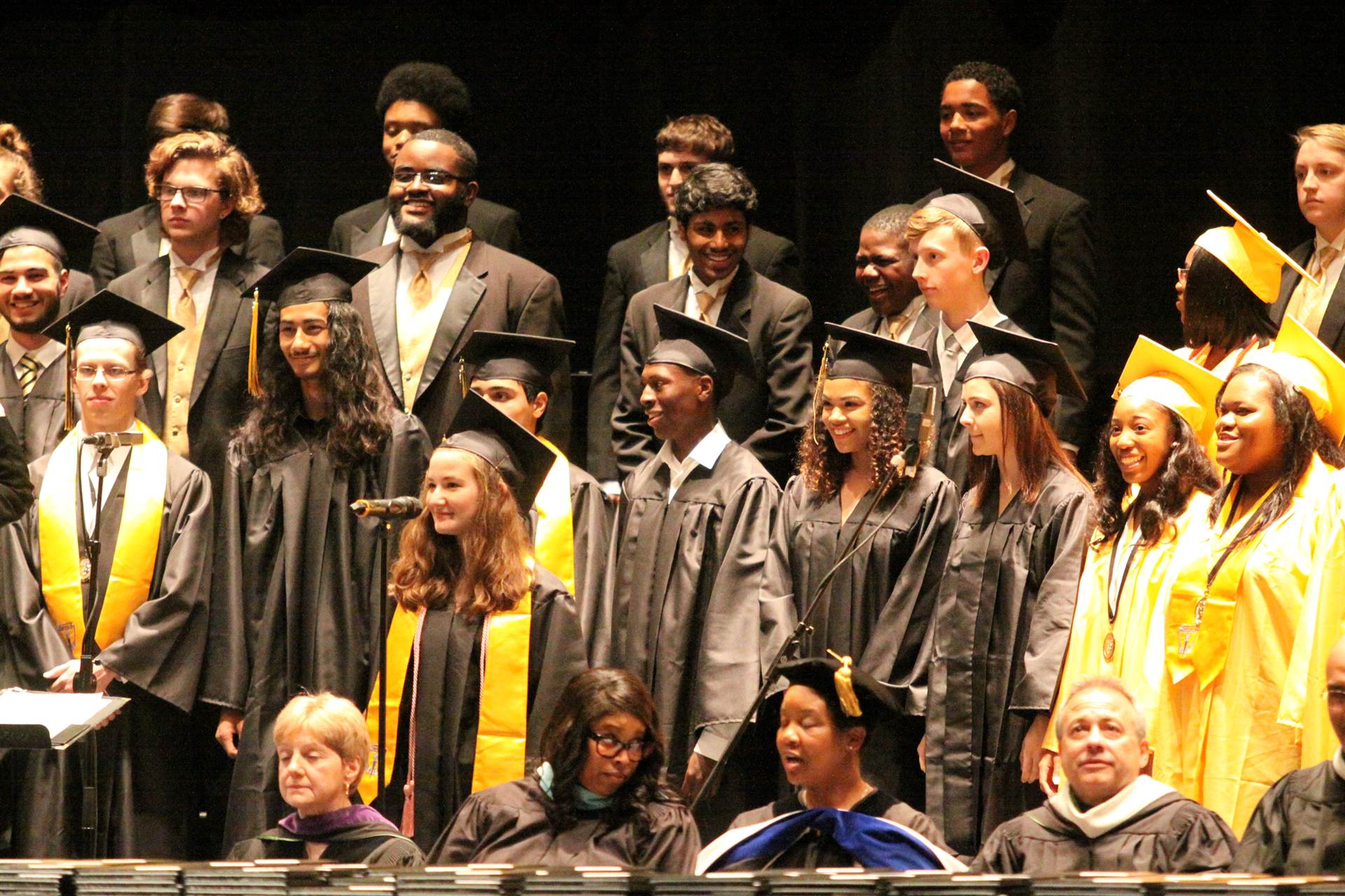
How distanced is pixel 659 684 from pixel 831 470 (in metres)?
0.84

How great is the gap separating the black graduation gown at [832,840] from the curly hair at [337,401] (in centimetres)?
197

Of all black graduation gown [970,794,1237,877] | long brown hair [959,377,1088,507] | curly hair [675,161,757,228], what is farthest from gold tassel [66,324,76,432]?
black graduation gown [970,794,1237,877]

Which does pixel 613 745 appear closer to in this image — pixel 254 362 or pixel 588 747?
pixel 588 747

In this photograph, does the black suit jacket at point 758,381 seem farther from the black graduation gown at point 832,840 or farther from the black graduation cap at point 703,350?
the black graduation gown at point 832,840

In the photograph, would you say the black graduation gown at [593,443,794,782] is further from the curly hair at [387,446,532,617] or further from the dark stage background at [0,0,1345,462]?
the dark stage background at [0,0,1345,462]

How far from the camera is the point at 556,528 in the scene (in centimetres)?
661

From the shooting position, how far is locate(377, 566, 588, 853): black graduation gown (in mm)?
6008

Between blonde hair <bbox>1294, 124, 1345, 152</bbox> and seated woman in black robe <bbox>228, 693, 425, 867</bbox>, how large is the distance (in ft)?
11.2

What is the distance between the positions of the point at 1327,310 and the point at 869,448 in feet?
4.83

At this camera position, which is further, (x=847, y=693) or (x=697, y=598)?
(x=697, y=598)

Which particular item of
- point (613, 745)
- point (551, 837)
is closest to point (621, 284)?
point (613, 745)

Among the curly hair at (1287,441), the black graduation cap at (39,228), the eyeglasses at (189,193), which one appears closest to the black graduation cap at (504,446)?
the eyeglasses at (189,193)

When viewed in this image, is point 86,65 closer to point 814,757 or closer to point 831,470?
point 831,470

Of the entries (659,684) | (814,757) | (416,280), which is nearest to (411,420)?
(416,280)
